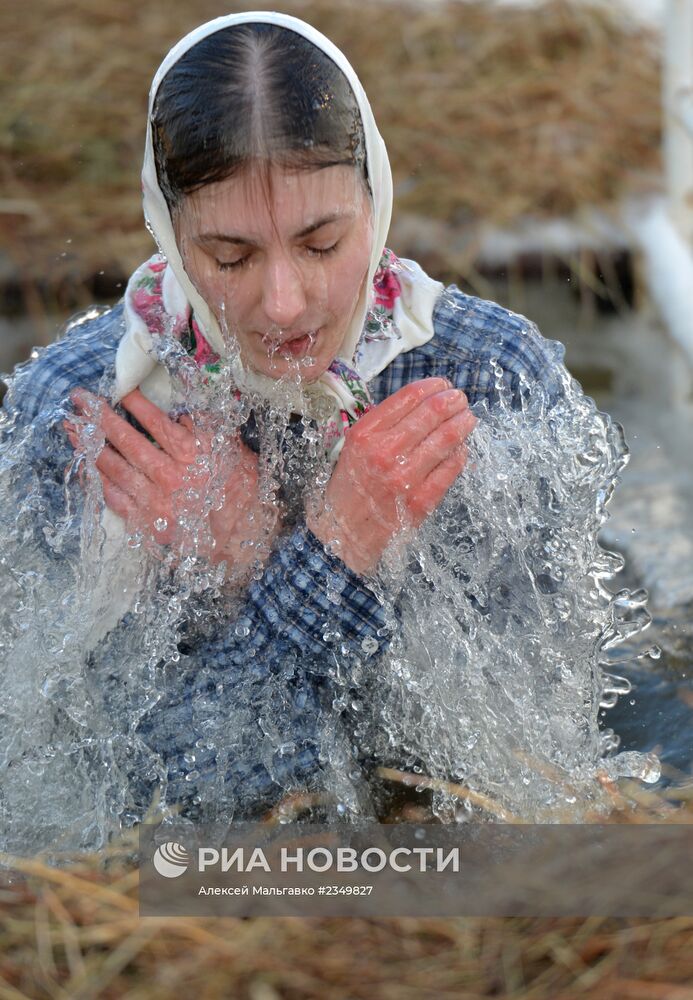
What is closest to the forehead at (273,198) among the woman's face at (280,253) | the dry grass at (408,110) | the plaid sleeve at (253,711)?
the woman's face at (280,253)

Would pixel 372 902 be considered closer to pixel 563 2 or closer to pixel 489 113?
pixel 489 113

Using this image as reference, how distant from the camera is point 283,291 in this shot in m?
1.67

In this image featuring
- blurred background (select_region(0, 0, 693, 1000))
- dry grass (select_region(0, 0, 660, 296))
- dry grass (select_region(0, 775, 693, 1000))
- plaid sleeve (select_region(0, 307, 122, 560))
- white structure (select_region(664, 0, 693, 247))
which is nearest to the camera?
dry grass (select_region(0, 775, 693, 1000))

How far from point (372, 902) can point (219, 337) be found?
2.68ft

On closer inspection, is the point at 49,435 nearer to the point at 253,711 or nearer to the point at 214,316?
the point at 214,316

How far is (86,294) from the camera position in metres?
4.00

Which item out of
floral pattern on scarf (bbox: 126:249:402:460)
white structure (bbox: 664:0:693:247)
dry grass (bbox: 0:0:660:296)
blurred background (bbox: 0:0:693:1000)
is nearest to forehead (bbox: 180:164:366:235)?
floral pattern on scarf (bbox: 126:249:402:460)

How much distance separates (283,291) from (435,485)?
0.36 metres

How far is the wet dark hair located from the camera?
1636 millimetres

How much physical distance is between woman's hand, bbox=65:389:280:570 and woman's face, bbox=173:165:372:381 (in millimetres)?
192

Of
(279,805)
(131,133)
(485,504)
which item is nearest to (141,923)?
(279,805)

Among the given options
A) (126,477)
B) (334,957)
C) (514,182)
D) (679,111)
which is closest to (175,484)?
(126,477)

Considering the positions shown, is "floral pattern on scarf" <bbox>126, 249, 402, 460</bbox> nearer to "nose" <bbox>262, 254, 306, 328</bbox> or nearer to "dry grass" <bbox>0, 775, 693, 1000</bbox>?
"nose" <bbox>262, 254, 306, 328</bbox>

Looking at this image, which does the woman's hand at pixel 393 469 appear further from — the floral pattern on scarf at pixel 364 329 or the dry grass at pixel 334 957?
the dry grass at pixel 334 957
